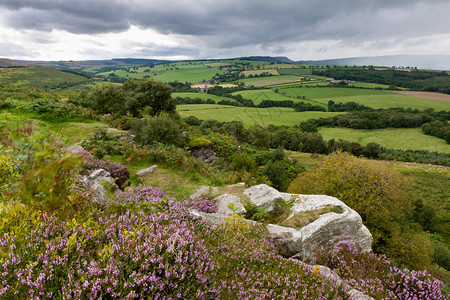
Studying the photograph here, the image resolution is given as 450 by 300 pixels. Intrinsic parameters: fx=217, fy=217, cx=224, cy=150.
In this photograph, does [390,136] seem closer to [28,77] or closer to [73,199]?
[73,199]

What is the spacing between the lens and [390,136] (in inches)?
3893

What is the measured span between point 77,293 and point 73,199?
2.08 m

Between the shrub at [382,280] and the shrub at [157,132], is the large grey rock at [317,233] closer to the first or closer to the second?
the shrub at [382,280]

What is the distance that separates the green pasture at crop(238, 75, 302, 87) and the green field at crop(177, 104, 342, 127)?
4217 cm

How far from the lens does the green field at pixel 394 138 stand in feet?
296

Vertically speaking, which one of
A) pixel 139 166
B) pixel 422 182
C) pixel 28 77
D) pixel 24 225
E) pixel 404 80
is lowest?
pixel 422 182

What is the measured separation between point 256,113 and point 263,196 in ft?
313

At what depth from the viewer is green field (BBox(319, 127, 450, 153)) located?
90188mm

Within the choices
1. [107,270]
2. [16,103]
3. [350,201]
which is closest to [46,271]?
[107,270]

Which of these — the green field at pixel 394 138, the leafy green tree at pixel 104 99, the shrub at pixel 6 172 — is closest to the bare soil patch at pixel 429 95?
the green field at pixel 394 138

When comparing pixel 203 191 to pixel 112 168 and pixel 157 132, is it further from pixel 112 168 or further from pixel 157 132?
pixel 157 132

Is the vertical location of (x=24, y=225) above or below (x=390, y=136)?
above

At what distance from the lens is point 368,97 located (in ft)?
465

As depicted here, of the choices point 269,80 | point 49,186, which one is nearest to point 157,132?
point 49,186
